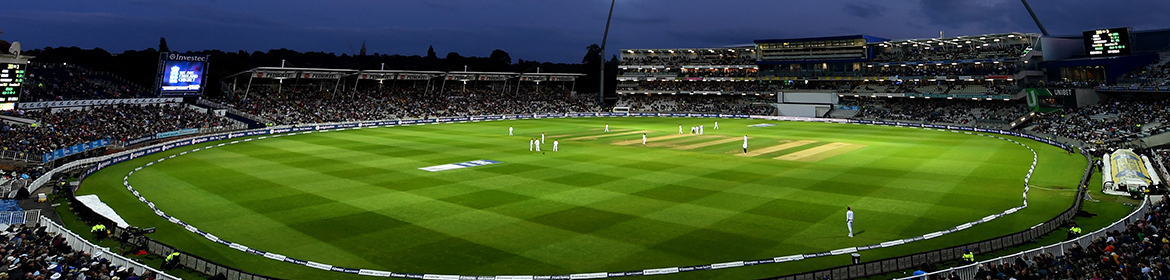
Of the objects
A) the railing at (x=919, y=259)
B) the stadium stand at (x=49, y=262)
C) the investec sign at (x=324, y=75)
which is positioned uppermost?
the investec sign at (x=324, y=75)

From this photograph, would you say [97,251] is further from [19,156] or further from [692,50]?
[692,50]

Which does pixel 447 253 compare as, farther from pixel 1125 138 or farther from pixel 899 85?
pixel 899 85

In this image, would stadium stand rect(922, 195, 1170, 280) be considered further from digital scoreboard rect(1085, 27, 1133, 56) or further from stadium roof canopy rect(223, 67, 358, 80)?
stadium roof canopy rect(223, 67, 358, 80)

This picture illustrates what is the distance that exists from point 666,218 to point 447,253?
24.9 feet

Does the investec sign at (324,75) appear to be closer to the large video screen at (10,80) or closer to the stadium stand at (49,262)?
the large video screen at (10,80)

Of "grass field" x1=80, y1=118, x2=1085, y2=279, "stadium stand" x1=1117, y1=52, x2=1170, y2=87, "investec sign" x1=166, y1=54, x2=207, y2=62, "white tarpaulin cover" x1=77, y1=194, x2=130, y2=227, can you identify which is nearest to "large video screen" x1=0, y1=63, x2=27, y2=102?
"grass field" x1=80, y1=118, x2=1085, y2=279

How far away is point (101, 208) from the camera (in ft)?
75.5

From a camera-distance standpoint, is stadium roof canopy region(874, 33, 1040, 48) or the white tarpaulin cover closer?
the white tarpaulin cover

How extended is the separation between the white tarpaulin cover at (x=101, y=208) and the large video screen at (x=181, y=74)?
36135 millimetres

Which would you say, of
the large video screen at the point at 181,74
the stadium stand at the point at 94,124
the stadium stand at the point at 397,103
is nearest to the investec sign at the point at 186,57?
the large video screen at the point at 181,74

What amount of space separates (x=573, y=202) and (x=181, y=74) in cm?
5027

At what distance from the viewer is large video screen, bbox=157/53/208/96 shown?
56906 millimetres

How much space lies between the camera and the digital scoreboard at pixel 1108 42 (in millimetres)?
58000

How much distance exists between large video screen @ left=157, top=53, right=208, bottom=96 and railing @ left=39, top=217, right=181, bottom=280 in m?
43.1
